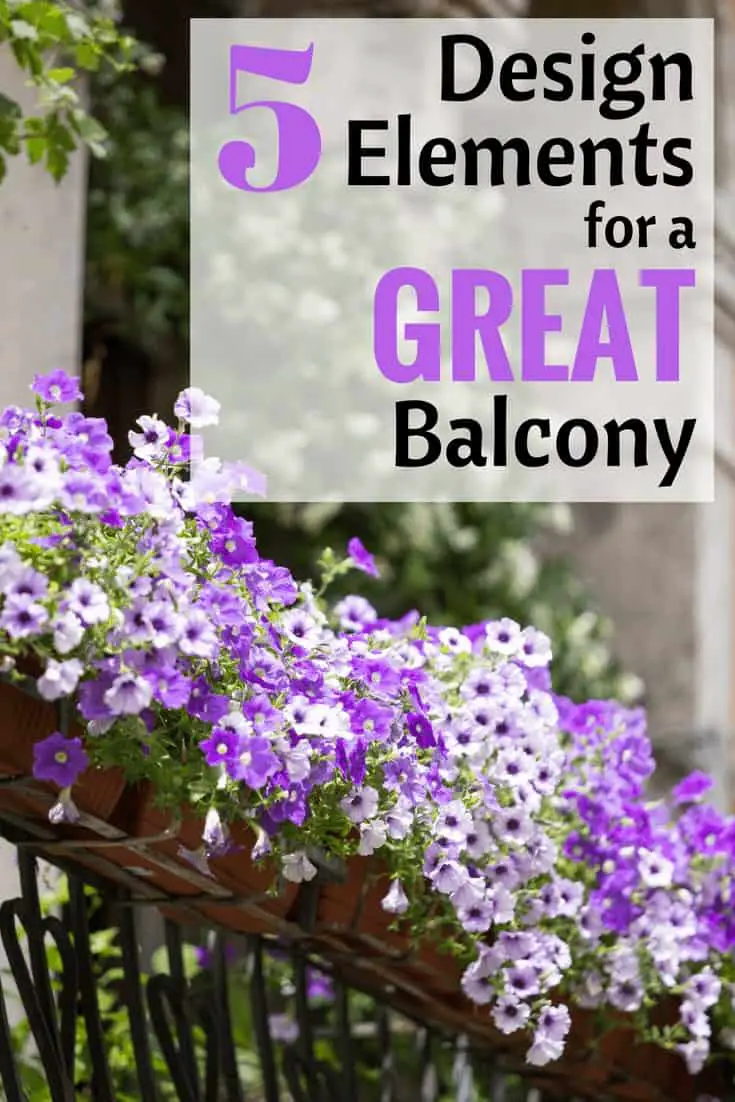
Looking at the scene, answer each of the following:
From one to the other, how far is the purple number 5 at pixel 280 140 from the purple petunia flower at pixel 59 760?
297cm

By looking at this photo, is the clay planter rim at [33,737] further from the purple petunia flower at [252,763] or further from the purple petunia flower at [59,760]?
the purple petunia flower at [252,763]

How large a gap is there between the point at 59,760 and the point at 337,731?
290 mm

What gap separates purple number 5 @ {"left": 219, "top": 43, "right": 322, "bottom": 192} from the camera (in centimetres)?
443

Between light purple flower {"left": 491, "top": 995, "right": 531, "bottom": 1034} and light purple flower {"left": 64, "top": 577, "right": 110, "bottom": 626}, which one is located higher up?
light purple flower {"left": 64, "top": 577, "right": 110, "bottom": 626}

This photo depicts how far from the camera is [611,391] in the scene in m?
6.04

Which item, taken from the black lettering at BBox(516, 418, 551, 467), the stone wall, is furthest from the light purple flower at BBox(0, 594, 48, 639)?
the black lettering at BBox(516, 418, 551, 467)

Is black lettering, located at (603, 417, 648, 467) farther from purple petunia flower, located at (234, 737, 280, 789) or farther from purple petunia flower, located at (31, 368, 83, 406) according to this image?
purple petunia flower, located at (234, 737, 280, 789)

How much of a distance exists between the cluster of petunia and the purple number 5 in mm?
2321

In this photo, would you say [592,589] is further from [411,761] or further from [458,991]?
[411,761]

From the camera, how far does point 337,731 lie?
174 centimetres

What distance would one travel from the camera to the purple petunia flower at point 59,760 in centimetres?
159

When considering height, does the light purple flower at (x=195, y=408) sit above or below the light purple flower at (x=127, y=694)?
above

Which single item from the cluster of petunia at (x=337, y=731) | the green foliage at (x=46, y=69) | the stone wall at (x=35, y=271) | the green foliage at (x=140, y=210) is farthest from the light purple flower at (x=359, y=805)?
the green foliage at (x=140, y=210)

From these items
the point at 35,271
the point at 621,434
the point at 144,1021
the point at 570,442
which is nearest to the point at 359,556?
the point at 144,1021
